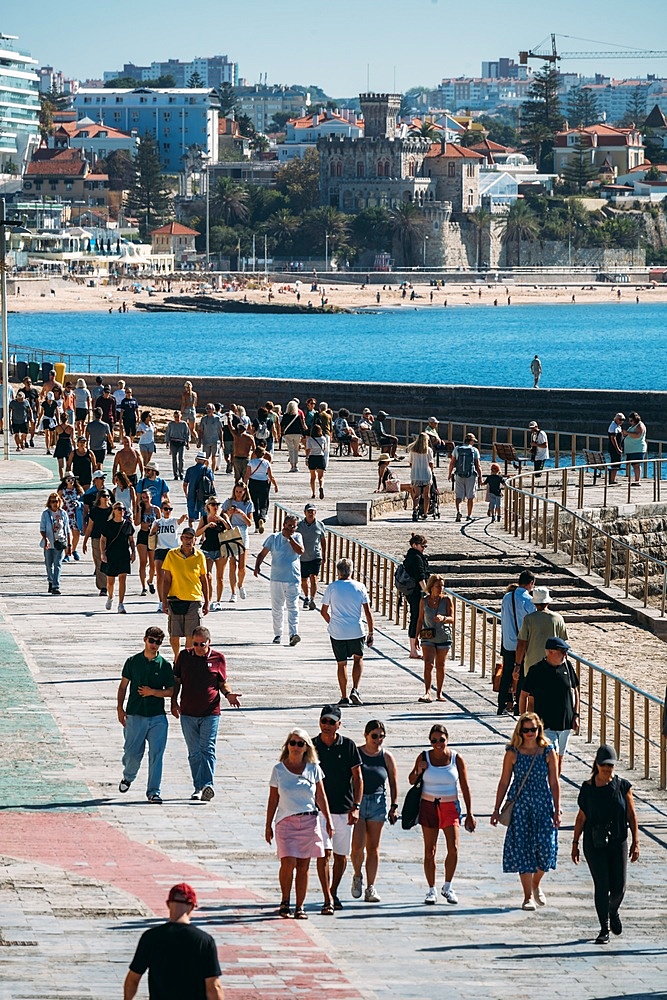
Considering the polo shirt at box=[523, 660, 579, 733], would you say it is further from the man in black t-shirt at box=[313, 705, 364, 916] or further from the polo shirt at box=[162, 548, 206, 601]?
the polo shirt at box=[162, 548, 206, 601]

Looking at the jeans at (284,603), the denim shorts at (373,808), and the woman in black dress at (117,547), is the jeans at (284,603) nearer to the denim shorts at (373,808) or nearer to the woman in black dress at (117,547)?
the woman in black dress at (117,547)

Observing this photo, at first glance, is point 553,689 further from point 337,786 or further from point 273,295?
point 273,295

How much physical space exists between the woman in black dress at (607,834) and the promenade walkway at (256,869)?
0.59 ft

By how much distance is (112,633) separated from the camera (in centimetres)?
1627

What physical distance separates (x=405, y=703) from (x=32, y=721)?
287cm

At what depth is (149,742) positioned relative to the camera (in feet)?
36.1

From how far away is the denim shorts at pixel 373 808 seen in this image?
9.52 metres

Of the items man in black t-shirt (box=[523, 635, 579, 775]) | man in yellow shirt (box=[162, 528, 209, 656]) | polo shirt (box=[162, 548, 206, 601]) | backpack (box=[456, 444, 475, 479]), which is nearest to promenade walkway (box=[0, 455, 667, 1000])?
man in black t-shirt (box=[523, 635, 579, 775])

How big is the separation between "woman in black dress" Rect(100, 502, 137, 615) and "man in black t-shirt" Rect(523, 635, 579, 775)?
20.2 feet

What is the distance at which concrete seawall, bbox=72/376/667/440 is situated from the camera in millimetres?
37250

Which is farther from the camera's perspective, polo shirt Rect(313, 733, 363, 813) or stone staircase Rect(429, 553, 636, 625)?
stone staircase Rect(429, 553, 636, 625)

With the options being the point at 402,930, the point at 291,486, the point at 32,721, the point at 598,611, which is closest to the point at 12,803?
the point at 32,721

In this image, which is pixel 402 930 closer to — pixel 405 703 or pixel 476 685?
pixel 405 703

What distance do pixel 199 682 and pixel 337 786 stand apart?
1822 millimetres
